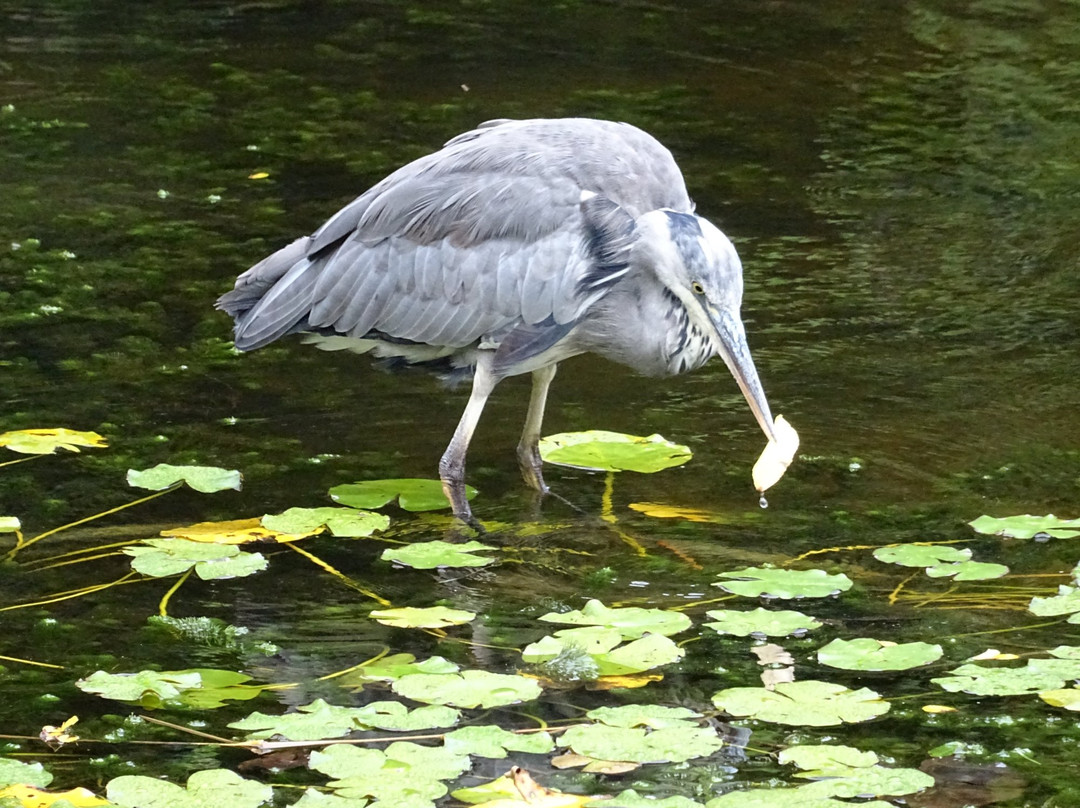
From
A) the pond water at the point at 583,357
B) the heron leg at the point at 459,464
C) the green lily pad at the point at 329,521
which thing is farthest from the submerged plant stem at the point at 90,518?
the heron leg at the point at 459,464

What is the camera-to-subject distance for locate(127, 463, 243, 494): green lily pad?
545 centimetres

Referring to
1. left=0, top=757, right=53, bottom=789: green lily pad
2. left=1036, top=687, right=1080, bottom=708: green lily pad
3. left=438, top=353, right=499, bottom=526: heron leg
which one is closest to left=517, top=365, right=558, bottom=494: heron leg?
left=438, top=353, right=499, bottom=526: heron leg

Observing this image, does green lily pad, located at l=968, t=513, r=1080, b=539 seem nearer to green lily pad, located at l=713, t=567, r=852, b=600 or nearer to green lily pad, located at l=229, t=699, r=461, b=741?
green lily pad, located at l=713, t=567, r=852, b=600

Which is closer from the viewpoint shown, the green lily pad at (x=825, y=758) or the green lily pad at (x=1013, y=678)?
the green lily pad at (x=825, y=758)

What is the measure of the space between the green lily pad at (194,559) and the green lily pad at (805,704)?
1.61 meters

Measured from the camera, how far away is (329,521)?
5.30 m

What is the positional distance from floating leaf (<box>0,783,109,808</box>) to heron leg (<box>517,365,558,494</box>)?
260cm

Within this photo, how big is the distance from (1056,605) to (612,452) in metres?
1.89

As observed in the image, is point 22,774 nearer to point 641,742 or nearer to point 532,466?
point 641,742

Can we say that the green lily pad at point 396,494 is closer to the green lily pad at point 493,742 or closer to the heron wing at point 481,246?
the heron wing at point 481,246

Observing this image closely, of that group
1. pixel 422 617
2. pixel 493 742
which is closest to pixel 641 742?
pixel 493 742

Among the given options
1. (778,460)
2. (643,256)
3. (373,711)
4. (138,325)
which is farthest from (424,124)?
(373,711)

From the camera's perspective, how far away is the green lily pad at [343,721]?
12.6 ft

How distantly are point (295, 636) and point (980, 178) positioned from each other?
569 centimetres
